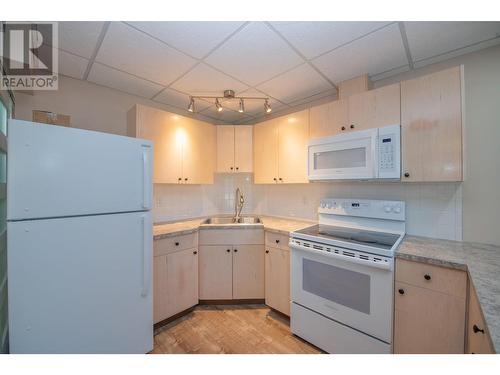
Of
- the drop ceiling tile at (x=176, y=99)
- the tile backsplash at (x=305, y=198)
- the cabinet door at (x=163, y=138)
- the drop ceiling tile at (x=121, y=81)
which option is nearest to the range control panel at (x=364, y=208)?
the tile backsplash at (x=305, y=198)

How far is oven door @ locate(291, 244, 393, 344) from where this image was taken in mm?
1418

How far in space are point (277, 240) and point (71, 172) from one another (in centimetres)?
178

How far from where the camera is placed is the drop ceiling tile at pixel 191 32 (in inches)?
50.7

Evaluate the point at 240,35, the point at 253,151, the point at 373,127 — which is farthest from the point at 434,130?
the point at 253,151

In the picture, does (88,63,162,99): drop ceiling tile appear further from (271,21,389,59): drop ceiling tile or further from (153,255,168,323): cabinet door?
(153,255,168,323): cabinet door

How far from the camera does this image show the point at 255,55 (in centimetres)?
160

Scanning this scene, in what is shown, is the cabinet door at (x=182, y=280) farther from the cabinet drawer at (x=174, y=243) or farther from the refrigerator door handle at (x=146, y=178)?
the refrigerator door handle at (x=146, y=178)

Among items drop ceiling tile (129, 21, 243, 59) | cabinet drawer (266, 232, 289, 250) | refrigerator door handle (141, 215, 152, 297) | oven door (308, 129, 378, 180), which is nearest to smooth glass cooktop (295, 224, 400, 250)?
cabinet drawer (266, 232, 289, 250)

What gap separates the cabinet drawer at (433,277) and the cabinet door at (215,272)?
1573 millimetres

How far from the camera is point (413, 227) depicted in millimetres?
1828

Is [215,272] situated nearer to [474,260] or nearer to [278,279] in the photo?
[278,279]

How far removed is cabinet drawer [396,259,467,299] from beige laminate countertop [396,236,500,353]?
4cm

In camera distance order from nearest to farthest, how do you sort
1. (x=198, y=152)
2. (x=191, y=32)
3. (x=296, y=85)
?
1. (x=191, y=32)
2. (x=296, y=85)
3. (x=198, y=152)

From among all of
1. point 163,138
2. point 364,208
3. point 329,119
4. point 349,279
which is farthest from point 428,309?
point 163,138
